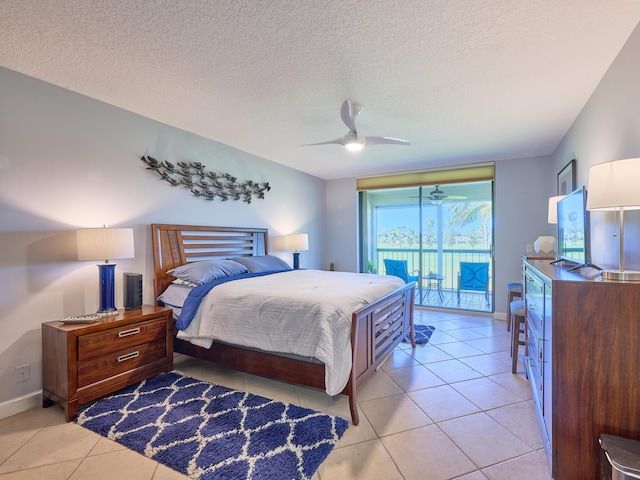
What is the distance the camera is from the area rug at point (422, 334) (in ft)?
12.1

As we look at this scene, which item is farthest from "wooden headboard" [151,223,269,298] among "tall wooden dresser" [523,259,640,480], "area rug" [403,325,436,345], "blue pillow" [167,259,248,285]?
"tall wooden dresser" [523,259,640,480]

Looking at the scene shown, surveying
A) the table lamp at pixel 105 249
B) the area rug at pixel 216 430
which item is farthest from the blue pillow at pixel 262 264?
the area rug at pixel 216 430

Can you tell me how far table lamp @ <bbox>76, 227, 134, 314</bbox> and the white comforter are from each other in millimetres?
681

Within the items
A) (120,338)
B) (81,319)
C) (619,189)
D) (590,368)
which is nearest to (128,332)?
(120,338)

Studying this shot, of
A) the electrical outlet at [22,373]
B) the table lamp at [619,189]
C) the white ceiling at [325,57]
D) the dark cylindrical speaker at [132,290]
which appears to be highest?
the white ceiling at [325,57]

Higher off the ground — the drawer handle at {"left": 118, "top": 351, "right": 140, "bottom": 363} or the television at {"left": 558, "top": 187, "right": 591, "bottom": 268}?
the television at {"left": 558, "top": 187, "right": 591, "bottom": 268}

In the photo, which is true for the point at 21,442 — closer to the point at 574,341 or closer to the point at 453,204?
the point at 574,341

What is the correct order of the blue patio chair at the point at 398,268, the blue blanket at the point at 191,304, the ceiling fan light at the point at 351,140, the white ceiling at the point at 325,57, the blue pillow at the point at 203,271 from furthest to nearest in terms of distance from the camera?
the blue patio chair at the point at 398,268 → the blue pillow at the point at 203,271 → the blue blanket at the point at 191,304 → the ceiling fan light at the point at 351,140 → the white ceiling at the point at 325,57

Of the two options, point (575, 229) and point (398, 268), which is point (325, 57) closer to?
point (575, 229)

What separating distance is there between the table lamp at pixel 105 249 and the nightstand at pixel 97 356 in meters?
0.18

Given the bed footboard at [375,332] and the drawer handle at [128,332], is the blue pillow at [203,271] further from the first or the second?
the bed footboard at [375,332]

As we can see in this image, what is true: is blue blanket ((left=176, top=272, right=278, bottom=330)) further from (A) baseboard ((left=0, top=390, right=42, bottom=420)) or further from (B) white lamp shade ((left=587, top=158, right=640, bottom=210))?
(B) white lamp shade ((left=587, top=158, right=640, bottom=210))

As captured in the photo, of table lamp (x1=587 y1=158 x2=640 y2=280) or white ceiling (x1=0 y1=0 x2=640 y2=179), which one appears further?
white ceiling (x1=0 y1=0 x2=640 y2=179)

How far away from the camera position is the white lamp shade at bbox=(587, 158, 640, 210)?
1.37 meters
